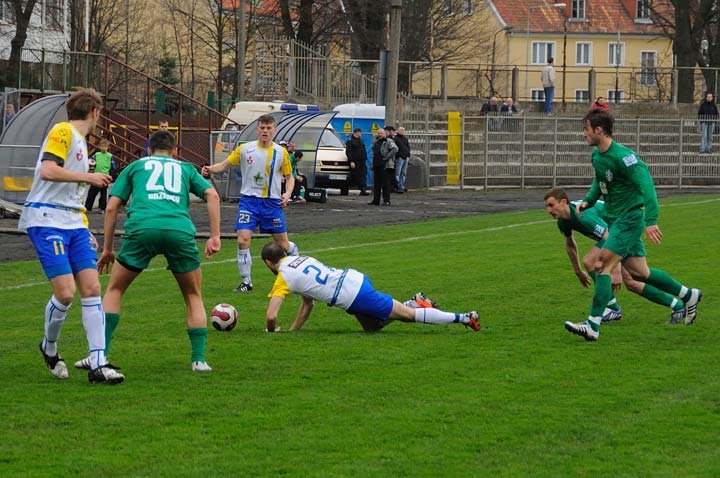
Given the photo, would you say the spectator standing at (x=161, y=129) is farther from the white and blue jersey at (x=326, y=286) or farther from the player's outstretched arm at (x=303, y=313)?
the player's outstretched arm at (x=303, y=313)

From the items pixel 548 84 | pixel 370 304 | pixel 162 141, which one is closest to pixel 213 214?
pixel 162 141

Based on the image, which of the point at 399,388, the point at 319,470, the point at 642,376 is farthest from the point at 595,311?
the point at 319,470

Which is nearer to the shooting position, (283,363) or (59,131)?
(59,131)

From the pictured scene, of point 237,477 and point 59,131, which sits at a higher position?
point 59,131

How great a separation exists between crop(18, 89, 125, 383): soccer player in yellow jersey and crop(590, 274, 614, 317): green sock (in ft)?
13.4

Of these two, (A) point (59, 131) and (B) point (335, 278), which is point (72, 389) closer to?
(A) point (59, 131)

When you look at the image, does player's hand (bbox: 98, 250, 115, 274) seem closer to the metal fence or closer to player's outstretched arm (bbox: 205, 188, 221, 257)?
player's outstretched arm (bbox: 205, 188, 221, 257)

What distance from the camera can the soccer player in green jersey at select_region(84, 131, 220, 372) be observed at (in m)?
9.06

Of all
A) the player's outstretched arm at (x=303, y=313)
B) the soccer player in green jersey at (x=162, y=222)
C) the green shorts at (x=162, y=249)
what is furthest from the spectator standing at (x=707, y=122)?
the green shorts at (x=162, y=249)

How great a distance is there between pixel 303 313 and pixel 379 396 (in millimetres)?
3025

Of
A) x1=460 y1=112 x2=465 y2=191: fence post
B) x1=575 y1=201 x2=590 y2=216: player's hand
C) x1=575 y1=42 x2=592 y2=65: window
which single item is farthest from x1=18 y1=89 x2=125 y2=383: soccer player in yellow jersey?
x1=575 y1=42 x2=592 y2=65: window

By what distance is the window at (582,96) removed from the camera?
4690 centimetres

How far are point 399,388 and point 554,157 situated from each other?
109 feet

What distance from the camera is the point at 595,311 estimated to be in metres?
10.8
